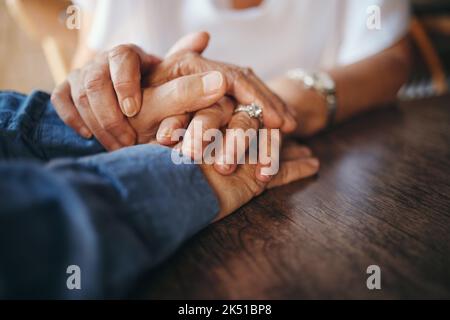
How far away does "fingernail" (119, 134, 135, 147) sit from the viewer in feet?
1.52

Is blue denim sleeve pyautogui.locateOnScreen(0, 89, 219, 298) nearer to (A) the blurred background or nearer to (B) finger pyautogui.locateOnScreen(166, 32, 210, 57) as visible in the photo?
(B) finger pyautogui.locateOnScreen(166, 32, 210, 57)

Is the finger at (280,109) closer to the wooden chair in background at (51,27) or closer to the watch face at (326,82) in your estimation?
the watch face at (326,82)

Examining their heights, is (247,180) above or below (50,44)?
below

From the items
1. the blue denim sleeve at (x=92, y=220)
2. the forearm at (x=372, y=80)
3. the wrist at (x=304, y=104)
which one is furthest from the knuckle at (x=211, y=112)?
the forearm at (x=372, y=80)

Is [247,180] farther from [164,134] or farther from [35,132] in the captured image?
[35,132]

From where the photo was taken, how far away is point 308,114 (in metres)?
0.65

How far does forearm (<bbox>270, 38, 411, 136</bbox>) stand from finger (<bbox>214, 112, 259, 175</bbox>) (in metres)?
0.19

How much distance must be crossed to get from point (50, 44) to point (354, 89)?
0.76m

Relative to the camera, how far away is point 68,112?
462mm

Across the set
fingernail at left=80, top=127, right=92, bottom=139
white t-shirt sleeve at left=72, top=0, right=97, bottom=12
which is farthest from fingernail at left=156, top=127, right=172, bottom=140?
white t-shirt sleeve at left=72, top=0, right=97, bottom=12

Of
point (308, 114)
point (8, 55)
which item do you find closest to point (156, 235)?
point (308, 114)

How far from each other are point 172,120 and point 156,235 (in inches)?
6.8

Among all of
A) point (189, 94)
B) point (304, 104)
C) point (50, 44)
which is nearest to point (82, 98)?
point (189, 94)
